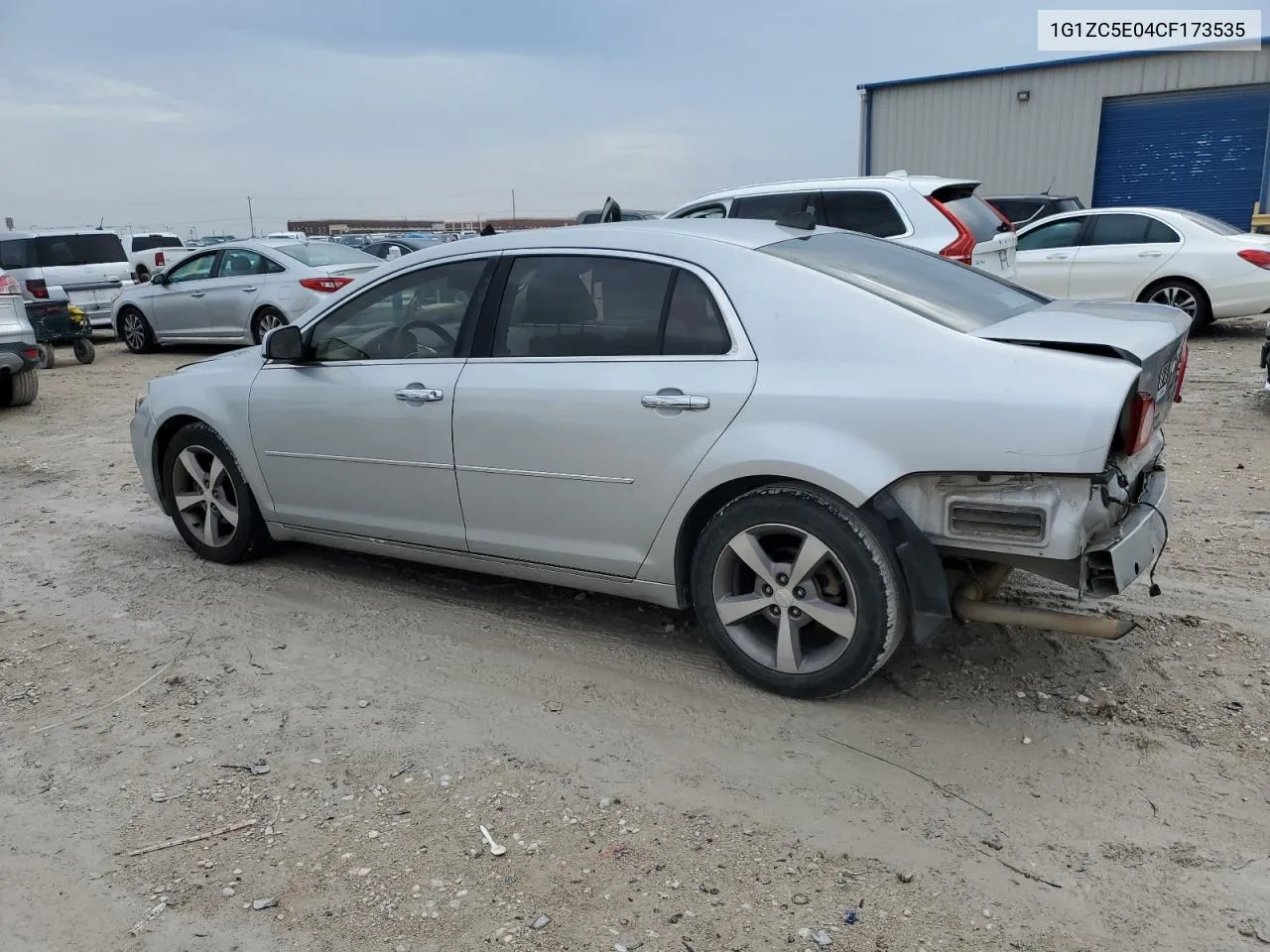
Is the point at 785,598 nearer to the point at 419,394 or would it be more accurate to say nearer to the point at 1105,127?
the point at 419,394

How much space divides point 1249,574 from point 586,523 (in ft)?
9.84

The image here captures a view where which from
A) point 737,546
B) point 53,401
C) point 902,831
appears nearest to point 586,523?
point 737,546


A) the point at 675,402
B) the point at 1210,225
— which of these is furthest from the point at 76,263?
the point at 1210,225

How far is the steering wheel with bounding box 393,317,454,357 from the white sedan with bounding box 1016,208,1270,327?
342 inches

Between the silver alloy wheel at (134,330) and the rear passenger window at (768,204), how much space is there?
9.25 meters

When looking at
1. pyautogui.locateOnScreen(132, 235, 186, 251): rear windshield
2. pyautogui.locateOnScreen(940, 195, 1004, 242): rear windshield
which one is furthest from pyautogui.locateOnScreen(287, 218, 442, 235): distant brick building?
pyautogui.locateOnScreen(940, 195, 1004, 242): rear windshield

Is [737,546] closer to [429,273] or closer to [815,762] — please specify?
[815,762]

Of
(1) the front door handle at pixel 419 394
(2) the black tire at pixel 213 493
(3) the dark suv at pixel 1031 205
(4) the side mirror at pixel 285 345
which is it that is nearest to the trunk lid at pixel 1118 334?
(1) the front door handle at pixel 419 394

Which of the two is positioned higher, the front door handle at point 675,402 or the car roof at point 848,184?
the car roof at point 848,184

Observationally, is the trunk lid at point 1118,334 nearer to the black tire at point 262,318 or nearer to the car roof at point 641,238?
the car roof at point 641,238

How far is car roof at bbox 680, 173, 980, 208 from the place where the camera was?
8.88m

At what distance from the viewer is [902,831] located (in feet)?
9.50

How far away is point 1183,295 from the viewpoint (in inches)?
451

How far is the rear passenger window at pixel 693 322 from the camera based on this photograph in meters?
3.66
